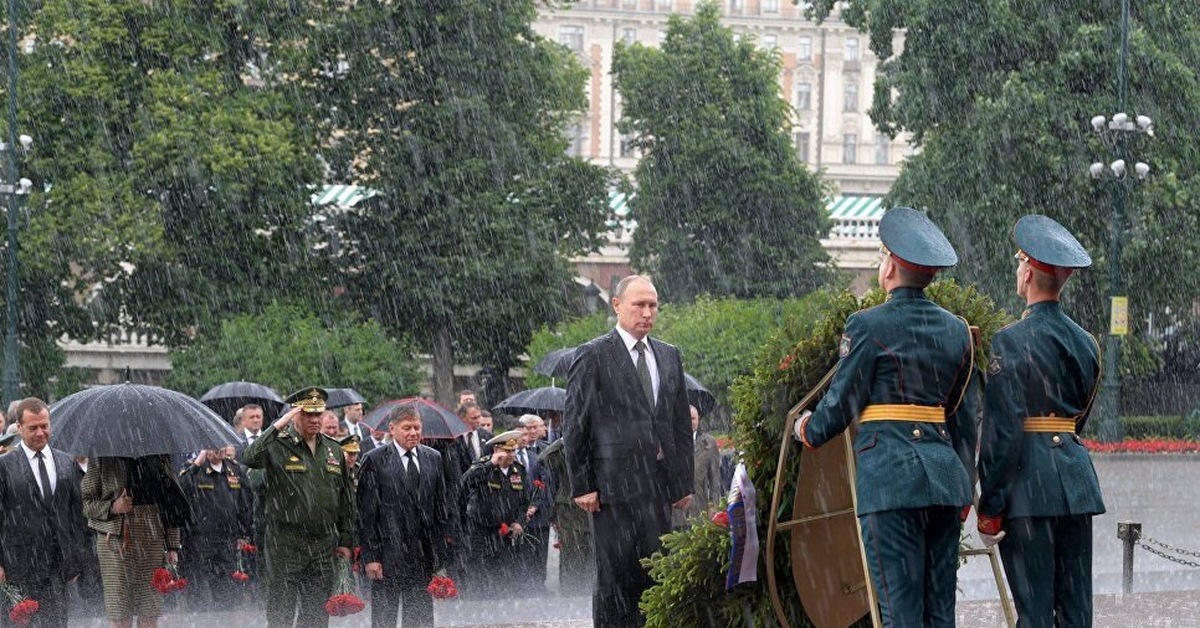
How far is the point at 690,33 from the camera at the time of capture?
58.7 metres

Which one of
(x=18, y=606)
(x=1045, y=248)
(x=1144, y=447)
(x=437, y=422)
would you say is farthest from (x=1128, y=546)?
(x=1144, y=447)

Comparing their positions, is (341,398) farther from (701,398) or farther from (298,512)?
(298,512)

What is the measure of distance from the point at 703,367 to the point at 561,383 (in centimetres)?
940

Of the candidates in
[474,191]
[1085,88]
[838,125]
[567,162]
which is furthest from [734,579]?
[838,125]

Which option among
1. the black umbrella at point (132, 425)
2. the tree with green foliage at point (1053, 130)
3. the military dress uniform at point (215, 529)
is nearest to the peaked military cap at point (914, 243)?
the black umbrella at point (132, 425)

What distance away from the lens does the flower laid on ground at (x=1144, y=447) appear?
115 ft

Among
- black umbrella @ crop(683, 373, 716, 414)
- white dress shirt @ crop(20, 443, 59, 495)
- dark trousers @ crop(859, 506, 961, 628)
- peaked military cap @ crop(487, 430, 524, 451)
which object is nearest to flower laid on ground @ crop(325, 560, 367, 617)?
white dress shirt @ crop(20, 443, 59, 495)

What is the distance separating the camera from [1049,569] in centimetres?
791

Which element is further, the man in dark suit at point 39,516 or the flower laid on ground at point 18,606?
the man in dark suit at point 39,516

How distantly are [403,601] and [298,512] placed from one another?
1529mm

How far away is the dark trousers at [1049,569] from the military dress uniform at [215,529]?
8908 mm

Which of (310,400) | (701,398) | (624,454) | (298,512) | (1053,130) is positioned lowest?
(701,398)

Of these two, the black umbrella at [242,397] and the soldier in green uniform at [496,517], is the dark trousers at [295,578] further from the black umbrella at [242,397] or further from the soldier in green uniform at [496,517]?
the black umbrella at [242,397]

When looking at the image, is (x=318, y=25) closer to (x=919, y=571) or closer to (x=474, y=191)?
(x=474, y=191)
